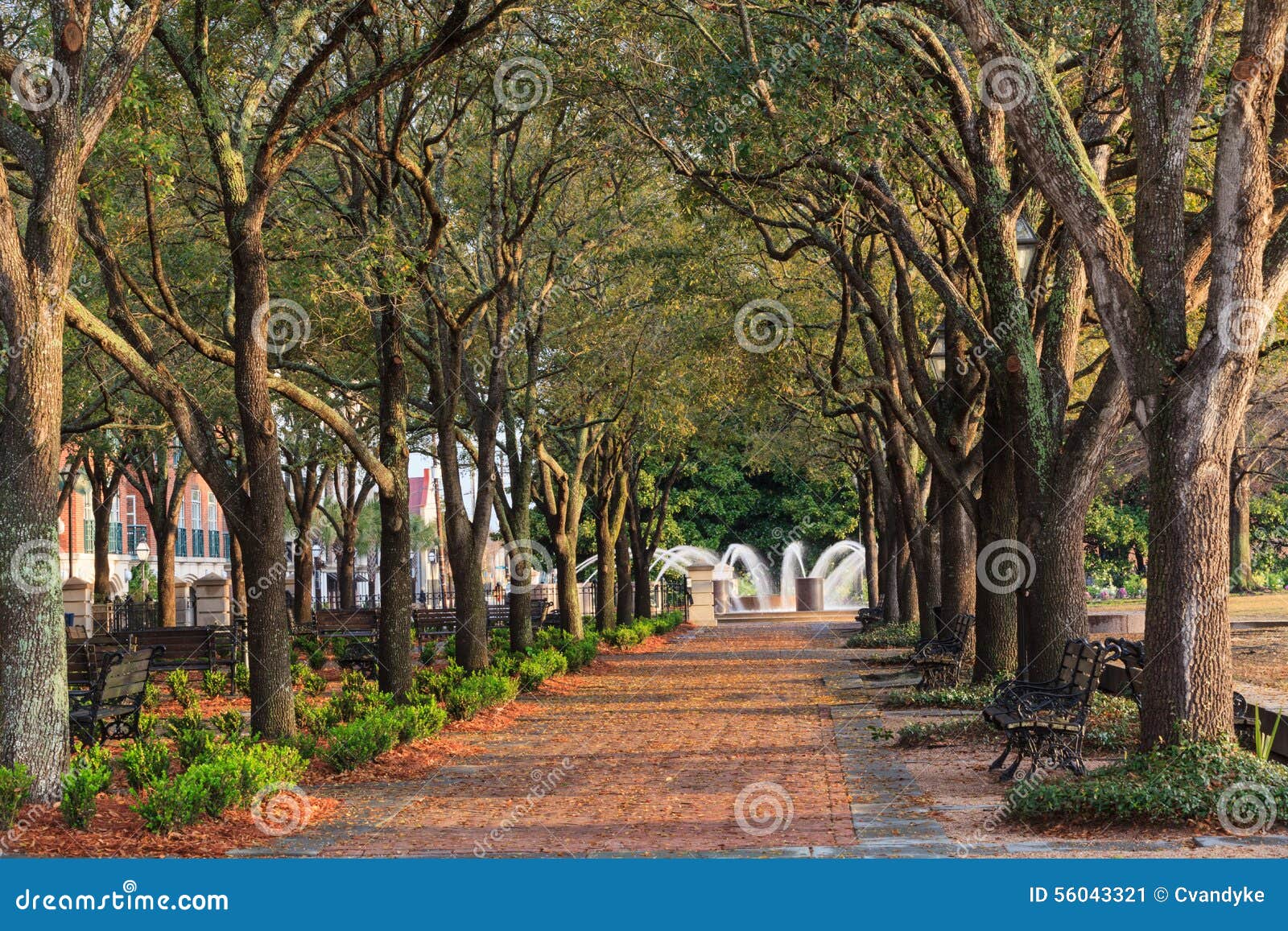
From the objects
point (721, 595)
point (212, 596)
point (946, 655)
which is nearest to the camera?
point (946, 655)

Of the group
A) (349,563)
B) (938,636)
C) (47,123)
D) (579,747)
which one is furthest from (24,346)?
(349,563)

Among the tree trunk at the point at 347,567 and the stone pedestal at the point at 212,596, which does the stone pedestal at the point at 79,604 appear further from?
the tree trunk at the point at 347,567

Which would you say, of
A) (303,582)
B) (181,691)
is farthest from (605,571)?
(181,691)

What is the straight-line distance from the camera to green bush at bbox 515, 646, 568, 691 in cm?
1873

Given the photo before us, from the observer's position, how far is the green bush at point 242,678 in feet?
61.9

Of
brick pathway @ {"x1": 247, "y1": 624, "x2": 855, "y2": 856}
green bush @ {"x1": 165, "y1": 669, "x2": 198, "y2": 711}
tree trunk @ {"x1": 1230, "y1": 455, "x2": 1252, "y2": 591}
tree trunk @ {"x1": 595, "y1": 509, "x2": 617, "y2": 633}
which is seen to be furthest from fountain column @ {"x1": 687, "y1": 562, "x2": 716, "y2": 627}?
green bush @ {"x1": 165, "y1": 669, "x2": 198, "y2": 711}

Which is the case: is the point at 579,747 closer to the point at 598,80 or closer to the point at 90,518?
the point at 598,80

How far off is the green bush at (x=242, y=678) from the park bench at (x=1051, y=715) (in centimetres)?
1125

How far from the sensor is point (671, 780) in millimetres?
10961

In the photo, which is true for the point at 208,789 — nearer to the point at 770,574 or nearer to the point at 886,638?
the point at 886,638

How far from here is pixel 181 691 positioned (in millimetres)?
17328

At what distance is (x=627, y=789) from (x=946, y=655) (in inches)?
301

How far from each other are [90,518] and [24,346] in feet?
143

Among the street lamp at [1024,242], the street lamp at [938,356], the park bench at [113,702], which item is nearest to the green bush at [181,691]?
the park bench at [113,702]
